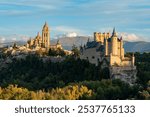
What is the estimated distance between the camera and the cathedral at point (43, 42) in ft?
298

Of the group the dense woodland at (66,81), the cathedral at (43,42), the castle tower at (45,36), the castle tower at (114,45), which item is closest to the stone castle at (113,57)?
the castle tower at (114,45)

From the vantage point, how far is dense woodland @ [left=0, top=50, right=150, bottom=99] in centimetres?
4905

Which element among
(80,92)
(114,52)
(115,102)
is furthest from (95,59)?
(115,102)

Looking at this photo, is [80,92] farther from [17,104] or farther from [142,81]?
[17,104]

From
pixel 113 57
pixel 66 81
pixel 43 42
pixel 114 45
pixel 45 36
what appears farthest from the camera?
pixel 45 36

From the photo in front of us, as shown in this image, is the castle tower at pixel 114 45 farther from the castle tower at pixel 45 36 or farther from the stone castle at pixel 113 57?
the castle tower at pixel 45 36

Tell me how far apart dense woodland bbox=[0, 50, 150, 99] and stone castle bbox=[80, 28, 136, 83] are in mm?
885

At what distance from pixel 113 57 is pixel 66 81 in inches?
299

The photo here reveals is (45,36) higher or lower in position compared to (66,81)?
higher

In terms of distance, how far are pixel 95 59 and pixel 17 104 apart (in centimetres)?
4109

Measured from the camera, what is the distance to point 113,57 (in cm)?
6178

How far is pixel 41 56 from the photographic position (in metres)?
79.4

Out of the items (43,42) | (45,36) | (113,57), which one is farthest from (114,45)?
(45,36)

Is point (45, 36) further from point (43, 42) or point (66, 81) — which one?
point (66, 81)
